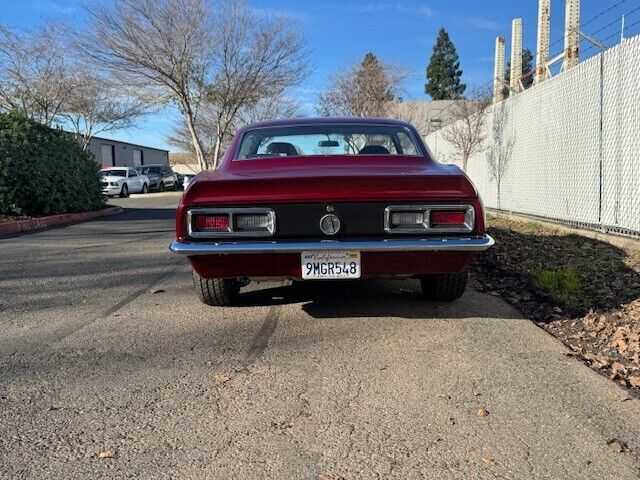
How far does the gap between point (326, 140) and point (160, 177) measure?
104 feet

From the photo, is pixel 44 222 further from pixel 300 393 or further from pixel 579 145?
pixel 300 393

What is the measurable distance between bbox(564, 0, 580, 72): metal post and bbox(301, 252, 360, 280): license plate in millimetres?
7011

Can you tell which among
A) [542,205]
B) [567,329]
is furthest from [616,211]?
[567,329]

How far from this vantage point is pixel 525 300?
4891mm

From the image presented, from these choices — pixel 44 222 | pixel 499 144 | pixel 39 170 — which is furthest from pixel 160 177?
pixel 499 144

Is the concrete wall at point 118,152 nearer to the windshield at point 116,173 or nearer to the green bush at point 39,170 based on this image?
the windshield at point 116,173

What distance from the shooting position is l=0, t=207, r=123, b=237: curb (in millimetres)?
9938

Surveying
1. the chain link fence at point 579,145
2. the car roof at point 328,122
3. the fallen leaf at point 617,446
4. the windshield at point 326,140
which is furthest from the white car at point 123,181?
the fallen leaf at point 617,446

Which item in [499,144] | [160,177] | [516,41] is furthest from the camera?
[160,177]

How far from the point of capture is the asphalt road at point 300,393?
2.32m

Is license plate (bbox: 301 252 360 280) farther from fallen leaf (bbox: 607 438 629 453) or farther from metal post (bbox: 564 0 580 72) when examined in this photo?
metal post (bbox: 564 0 580 72)

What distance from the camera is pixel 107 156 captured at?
5181 centimetres

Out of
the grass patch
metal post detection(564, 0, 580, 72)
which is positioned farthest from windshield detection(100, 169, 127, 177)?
the grass patch

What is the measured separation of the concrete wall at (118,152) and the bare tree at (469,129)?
1326 inches
